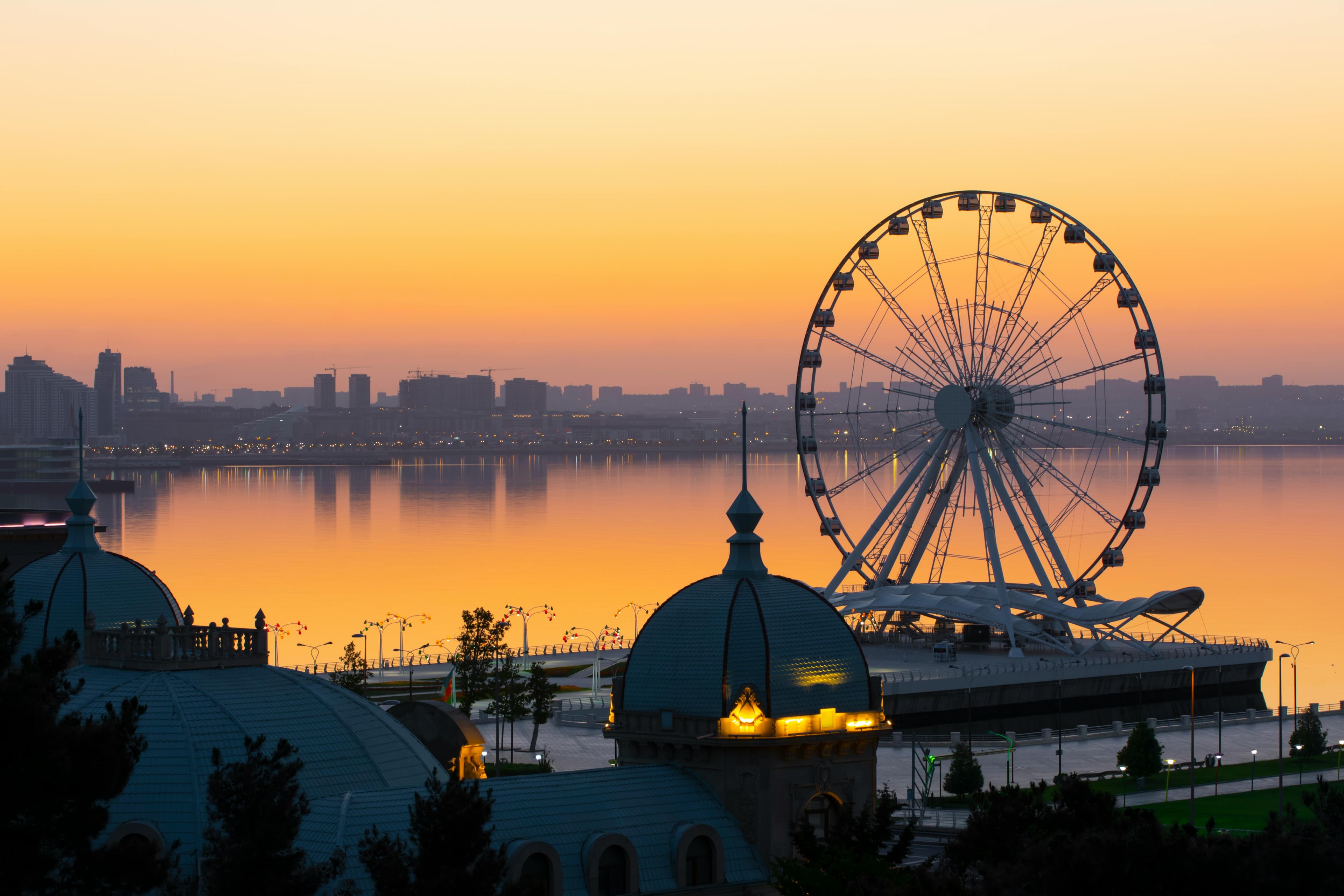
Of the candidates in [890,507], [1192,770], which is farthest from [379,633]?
[1192,770]

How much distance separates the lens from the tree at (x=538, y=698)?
67.0m

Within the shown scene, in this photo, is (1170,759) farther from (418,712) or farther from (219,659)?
(219,659)

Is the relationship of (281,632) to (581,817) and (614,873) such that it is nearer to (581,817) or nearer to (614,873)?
(581,817)

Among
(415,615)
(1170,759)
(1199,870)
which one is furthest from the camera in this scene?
(415,615)

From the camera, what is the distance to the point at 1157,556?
156375mm

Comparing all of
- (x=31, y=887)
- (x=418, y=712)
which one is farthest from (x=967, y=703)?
(x=31, y=887)

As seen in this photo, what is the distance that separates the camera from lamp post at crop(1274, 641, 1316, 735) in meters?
75.0

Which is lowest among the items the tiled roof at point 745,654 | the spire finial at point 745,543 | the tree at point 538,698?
the tree at point 538,698

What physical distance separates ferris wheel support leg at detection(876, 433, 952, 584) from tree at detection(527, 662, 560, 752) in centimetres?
2171

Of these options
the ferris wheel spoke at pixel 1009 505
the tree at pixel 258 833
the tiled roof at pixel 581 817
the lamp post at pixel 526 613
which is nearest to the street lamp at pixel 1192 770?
the ferris wheel spoke at pixel 1009 505

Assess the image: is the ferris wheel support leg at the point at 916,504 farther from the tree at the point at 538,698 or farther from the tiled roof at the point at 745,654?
the tiled roof at the point at 745,654

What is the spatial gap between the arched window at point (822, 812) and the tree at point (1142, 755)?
33.9 meters

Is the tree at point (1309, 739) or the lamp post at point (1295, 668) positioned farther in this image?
the lamp post at point (1295, 668)

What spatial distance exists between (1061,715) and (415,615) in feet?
161
